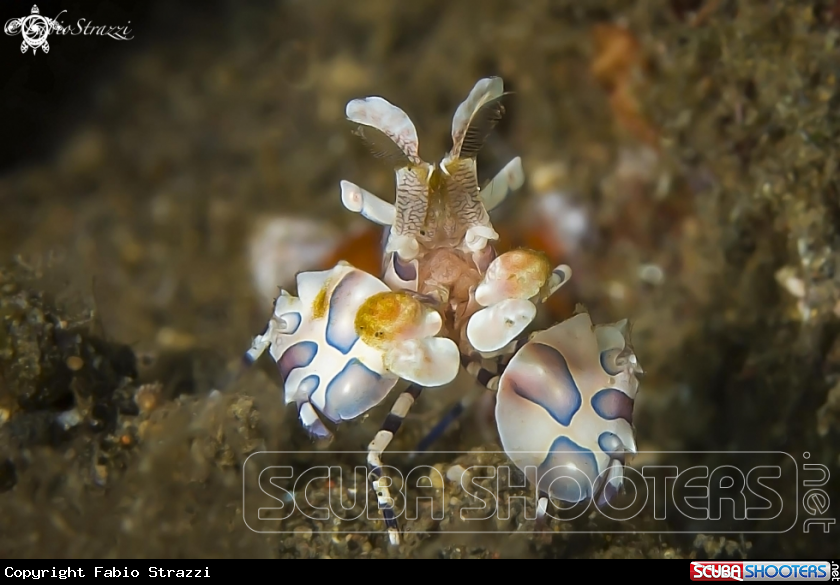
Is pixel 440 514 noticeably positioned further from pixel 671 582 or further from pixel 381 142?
pixel 381 142

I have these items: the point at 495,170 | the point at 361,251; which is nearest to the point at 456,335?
the point at 361,251

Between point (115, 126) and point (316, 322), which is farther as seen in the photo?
point (115, 126)

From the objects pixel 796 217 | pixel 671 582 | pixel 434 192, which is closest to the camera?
pixel 434 192

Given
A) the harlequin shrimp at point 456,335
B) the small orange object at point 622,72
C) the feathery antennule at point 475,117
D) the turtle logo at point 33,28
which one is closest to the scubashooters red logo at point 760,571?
the harlequin shrimp at point 456,335

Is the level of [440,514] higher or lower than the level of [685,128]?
lower

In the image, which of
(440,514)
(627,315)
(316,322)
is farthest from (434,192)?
(627,315)

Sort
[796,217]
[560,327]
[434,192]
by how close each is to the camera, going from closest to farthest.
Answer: [434,192], [560,327], [796,217]
